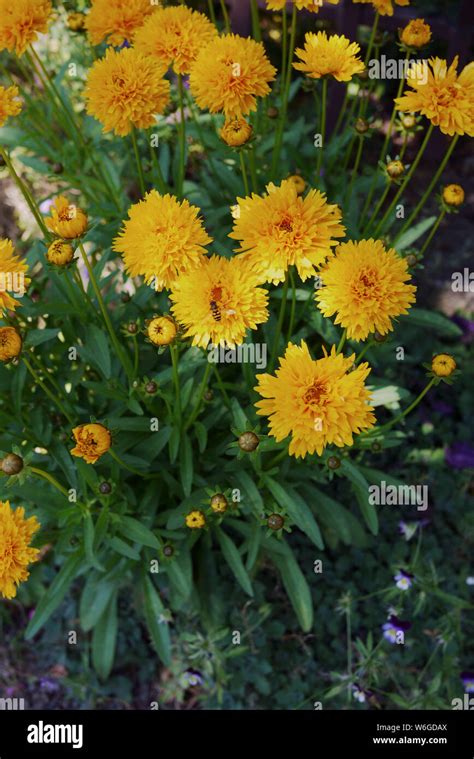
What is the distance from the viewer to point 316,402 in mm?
1751

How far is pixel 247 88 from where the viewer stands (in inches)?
81.1

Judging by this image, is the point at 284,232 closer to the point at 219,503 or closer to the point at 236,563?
the point at 219,503

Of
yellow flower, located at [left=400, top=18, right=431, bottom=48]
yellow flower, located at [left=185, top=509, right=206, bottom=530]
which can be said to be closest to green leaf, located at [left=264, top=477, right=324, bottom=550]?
yellow flower, located at [left=185, top=509, right=206, bottom=530]

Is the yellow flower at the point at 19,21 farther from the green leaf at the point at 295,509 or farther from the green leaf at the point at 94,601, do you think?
the green leaf at the point at 94,601

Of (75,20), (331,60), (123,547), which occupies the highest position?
(75,20)

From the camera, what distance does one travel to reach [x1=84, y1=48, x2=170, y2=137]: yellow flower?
2.08 m

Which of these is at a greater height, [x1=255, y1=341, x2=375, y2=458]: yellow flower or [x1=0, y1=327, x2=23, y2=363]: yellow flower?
[x1=0, y1=327, x2=23, y2=363]: yellow flower

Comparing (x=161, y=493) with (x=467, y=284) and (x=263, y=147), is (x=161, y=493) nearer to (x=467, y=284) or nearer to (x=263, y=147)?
(x=263, y=147)

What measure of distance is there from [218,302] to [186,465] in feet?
2.50

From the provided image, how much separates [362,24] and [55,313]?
254cm

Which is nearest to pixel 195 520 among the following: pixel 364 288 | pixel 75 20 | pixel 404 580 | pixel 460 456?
pixel 364 288

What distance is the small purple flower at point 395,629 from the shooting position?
2.71 metres

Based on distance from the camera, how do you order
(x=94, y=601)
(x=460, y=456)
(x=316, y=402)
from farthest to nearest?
(x=460, y=456) < (x=94, y=601) < (x=316, y=402)

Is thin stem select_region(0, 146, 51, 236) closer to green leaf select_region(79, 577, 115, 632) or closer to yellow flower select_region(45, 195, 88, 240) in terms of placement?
yellow flower select_region(45, 195, 88, 240)
